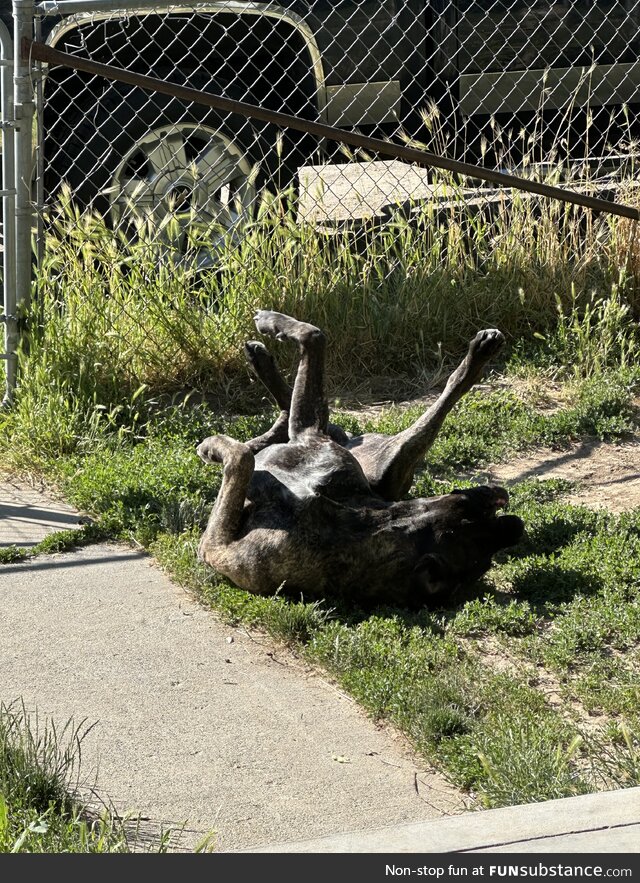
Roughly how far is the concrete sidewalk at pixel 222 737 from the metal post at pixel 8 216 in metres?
1.67

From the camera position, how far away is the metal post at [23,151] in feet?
19.1

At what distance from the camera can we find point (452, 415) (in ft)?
20.6

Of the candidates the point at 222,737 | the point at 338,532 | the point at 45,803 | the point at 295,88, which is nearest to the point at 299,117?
the point at 295,88

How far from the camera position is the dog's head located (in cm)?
432

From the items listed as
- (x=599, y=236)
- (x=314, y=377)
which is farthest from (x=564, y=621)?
(x=599, y=236)

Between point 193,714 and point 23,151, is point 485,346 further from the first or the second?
point 23,151

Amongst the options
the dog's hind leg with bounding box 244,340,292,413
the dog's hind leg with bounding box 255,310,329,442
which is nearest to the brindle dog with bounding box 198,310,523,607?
the dog's hind leg with bounding box 255,310,329,442

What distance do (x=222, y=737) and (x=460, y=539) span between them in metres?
1.27

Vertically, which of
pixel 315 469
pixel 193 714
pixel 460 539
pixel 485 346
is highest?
pixel 485 346

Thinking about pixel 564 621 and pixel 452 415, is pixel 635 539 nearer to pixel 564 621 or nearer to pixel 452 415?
pixel 564 621

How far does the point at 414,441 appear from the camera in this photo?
472cm

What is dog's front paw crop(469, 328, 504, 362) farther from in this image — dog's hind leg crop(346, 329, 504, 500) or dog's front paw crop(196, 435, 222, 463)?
dog's front paw crop(196, 435, 222, 463)

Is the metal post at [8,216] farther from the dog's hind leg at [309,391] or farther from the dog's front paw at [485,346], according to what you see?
the dog's front paw at [485,346]

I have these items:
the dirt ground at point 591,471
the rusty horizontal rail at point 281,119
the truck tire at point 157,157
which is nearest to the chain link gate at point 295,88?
the truck tire at point 157,157
